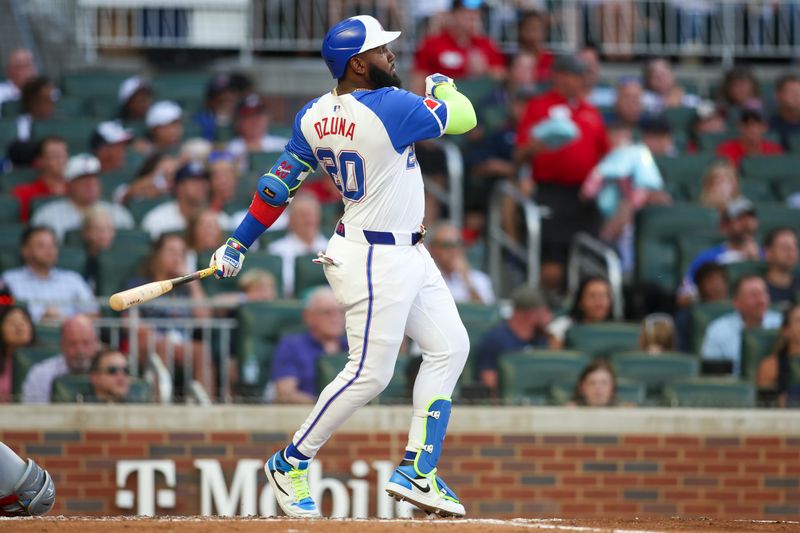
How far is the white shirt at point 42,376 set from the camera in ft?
29.2

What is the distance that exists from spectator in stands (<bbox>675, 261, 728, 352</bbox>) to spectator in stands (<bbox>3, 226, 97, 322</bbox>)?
4.03m

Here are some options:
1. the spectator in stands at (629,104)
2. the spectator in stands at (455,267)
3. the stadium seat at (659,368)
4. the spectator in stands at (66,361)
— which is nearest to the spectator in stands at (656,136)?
the spectator in stands at (629,104)

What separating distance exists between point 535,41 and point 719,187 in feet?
8.27

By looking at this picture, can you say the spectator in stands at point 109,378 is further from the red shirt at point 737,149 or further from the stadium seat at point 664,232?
the red shirt at point 737,149

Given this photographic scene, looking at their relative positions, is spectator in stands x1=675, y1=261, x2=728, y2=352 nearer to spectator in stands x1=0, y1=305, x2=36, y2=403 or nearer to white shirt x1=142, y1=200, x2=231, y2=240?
white shirt x1=142, y1=200, x2=231, y2=240

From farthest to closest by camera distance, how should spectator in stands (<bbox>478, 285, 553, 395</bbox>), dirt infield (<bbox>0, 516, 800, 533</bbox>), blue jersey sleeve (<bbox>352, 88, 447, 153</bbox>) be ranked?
spectator in stands (<bbox>478, 285, 553, 395</bbox>), blue jersey sleeve (<bbox>352, 88, 447, 153</bbox>), dirt infield (<bbox>0, 516, 800, 533</bbox>)

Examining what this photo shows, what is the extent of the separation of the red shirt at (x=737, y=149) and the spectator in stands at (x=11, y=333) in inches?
245

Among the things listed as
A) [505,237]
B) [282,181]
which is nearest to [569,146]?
[505,237]

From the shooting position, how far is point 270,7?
14.5 metres

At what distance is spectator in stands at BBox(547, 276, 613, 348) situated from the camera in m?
9.91

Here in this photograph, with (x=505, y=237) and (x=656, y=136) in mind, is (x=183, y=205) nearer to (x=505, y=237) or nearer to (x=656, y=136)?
(x=505, y=237)

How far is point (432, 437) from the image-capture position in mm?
6418

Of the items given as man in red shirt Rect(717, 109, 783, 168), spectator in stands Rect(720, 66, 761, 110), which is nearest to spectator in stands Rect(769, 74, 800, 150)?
spectator in stands Rect(720, 66, 761, 110)

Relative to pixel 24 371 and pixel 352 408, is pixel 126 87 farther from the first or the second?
pixel 352 408
